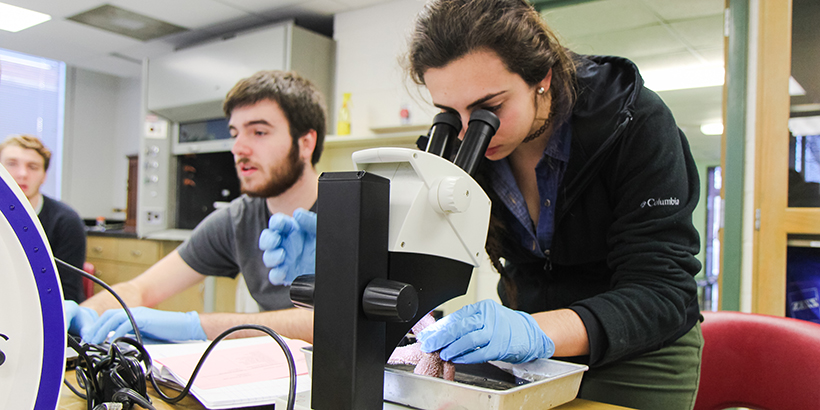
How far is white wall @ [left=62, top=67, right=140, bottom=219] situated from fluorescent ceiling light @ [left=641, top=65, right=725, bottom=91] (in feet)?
16.1

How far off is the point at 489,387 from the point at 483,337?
72 mm

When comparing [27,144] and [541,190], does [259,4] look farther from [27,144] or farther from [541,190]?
[541,190]

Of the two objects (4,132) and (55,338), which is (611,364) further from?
(4,132)

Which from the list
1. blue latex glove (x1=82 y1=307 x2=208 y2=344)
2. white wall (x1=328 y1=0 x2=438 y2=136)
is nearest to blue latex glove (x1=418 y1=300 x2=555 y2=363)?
blue latex glove (x1=82 y1=307 x2=208 y2=344)

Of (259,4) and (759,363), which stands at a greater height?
(259,4)

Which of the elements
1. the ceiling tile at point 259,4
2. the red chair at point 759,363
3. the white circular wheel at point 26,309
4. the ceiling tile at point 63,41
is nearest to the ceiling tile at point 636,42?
the ceiling tile at point 259,4

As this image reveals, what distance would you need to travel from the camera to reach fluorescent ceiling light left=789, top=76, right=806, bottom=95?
79.2 inches

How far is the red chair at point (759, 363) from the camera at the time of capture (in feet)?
2.87

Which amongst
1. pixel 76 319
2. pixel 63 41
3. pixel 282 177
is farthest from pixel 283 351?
pixel 63 41

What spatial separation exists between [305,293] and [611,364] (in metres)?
0.68

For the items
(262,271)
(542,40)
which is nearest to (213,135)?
(262,271)

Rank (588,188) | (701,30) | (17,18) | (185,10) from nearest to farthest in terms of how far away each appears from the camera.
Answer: (588,188), (701,30), (185,10), (17,18)

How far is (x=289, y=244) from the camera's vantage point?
106 cm

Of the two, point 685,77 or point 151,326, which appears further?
point 685,77
